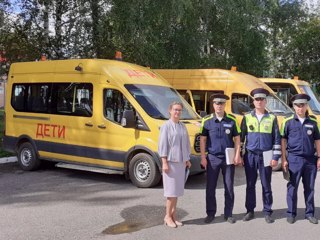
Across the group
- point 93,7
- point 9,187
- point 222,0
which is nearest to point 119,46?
point 93,7

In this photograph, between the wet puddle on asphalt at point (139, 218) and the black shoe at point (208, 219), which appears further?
the black shoe at point (208, 219)

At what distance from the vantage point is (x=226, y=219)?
6.29 m

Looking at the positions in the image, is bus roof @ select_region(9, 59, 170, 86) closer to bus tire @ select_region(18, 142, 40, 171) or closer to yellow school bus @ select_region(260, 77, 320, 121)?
bus tire @ select_region(18, 142, 40, 171)

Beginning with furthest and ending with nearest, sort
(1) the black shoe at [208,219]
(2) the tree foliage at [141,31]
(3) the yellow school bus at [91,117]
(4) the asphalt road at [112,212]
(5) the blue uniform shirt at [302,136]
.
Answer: (2) the tree foliage at [141,31]
(3) the yellow school bus at [91,117]
(1) the black shoe at [208,219]
(5) the blue uniform shirt at [302,136]
(4) the asphalt road at [112,212]

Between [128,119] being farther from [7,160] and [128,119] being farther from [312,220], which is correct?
[7,160]

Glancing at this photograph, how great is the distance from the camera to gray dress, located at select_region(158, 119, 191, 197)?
586 cm

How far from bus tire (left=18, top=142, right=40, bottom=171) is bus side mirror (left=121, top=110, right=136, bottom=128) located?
107 inches

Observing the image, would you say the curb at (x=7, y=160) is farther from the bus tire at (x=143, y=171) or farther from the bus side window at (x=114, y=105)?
the bus tire at (x=143, y=171)

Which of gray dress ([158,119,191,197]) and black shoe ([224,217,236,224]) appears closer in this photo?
gray dress ([158,119,191,197])

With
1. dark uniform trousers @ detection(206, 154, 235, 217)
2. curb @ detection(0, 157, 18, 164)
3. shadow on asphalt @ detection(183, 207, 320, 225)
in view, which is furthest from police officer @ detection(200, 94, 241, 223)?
curb @ detection(0, 157, 18, 164)

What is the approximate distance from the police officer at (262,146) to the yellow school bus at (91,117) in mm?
2232

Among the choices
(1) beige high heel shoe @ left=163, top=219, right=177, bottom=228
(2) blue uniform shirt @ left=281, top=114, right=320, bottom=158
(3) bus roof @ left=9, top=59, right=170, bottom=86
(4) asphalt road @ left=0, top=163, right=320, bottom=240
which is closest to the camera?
(4) asphalt road @ left=0, top=163, right=320, bottom=240

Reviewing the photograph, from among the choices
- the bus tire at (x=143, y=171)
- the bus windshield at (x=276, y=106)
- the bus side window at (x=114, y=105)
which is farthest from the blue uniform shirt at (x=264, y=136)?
the bus windshield at (x=276, y=106)

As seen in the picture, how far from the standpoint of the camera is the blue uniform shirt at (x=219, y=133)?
616 cm
